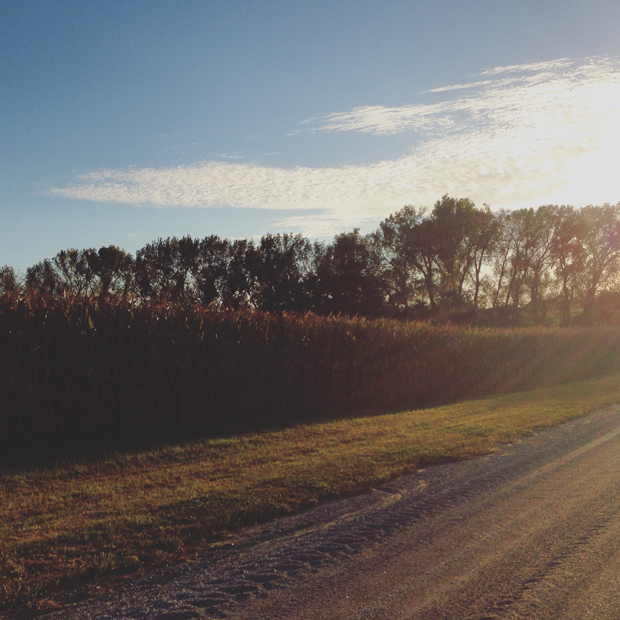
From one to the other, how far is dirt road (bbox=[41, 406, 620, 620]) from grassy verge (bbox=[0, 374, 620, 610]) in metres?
0.48

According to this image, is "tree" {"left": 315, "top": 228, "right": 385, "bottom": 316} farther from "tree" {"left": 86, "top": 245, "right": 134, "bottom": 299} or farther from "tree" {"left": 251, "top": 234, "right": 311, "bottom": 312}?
→ "tree" {"left": 86, "top": 245, "right": 134, "bottom": 299}

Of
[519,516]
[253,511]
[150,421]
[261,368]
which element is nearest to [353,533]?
[253,511]

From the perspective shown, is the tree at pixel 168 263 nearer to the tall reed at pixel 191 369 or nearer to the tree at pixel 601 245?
the tall reed at pixel 191 369

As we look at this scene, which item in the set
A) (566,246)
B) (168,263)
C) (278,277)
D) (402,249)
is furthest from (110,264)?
(566,246)

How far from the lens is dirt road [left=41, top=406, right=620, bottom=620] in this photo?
3.59 meters

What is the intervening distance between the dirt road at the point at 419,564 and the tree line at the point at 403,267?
32664 millimetres

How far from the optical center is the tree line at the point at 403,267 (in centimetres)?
4816

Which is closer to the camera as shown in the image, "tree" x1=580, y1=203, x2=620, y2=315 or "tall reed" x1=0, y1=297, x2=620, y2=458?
"tall reed" x1=0, y1=297, x2=620, y2=458

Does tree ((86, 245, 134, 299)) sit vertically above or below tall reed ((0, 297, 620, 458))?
above

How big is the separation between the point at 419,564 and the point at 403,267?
54.1m

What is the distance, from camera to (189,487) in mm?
7426

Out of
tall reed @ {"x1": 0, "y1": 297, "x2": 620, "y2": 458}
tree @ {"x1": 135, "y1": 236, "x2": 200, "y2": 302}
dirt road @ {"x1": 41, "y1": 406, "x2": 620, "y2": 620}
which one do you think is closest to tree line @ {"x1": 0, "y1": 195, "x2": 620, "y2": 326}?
tree @ {"x1": 135, "y1": 236, "x2": 200, "y2": 302}

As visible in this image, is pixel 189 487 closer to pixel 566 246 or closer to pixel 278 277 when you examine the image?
pixel 278 277

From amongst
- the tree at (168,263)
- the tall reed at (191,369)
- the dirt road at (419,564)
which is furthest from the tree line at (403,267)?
the dirt road at (419,564)
